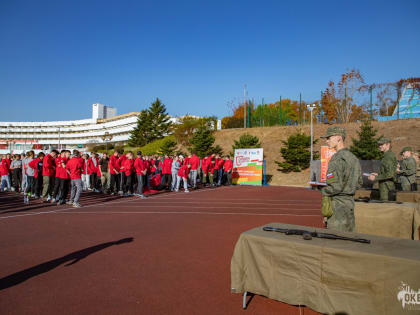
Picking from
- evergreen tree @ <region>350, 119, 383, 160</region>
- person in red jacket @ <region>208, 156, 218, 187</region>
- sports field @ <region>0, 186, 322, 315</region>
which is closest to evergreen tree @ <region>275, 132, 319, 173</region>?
evergreen tree @ <region>350, 119, 383, 160</region>

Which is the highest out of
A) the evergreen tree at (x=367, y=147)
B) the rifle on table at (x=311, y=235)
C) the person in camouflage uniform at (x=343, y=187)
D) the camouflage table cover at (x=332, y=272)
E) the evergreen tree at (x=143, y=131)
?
A: the evergreen tree at (x=143, y=131)

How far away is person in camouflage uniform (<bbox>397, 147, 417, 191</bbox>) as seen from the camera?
816 cm

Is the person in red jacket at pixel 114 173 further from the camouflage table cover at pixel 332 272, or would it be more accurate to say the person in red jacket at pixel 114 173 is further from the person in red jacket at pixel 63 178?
the camouflage table cover at pixel 332 272

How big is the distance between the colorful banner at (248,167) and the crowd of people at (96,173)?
107 centimetres

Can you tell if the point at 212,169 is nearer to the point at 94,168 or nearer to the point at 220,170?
the point at 220,170

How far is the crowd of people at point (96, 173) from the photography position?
11844mm

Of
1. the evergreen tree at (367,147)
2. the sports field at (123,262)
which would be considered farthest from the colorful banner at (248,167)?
the sports field at (123,262)

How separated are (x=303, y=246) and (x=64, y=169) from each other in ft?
36.8

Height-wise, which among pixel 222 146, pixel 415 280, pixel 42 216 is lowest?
pixel 42 216

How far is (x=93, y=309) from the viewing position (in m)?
3.52

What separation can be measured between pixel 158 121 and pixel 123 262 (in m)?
60.1

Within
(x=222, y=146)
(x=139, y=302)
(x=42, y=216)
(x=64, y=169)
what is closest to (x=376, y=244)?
(x=139, y=302)

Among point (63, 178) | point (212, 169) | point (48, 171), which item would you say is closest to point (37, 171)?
point (48, 171)

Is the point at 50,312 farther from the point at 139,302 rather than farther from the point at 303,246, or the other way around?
the point at 303,246
